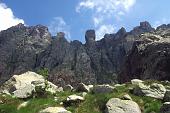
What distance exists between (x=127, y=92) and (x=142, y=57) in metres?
91.8

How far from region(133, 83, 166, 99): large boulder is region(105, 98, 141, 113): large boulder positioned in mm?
2668

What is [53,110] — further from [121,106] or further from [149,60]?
[149,60]

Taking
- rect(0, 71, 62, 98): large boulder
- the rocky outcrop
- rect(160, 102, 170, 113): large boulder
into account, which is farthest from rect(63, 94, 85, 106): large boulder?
rect(160, 102, 170, 113): large boulder

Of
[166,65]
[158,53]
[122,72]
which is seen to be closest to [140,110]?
[166,65]

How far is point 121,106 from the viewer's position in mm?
25969

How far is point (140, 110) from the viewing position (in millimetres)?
26344

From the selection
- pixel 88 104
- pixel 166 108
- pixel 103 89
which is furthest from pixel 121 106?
pixel 103 89

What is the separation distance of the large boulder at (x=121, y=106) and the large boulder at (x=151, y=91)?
8.75 ft

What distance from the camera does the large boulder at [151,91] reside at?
95.4 ft

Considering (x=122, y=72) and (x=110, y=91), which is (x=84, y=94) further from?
(x=122, y=72)

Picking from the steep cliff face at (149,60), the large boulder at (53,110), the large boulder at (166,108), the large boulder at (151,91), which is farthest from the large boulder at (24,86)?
the steep cliff face at (149,60)

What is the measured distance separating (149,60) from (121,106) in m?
88.0

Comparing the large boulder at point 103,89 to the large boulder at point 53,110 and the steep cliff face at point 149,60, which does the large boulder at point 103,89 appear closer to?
the large boulder at point 53,110

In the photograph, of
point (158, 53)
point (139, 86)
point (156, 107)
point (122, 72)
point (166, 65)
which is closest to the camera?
point (156, 107)
